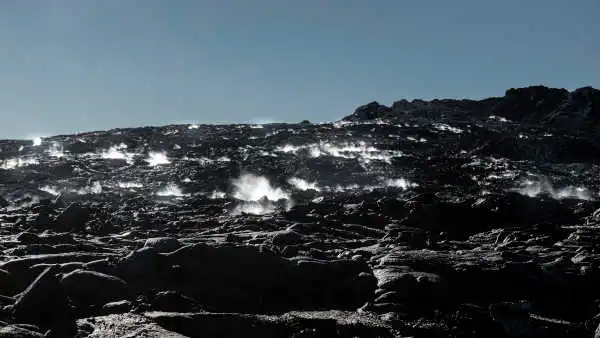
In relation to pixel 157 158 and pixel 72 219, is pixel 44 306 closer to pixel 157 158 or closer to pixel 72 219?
pixel 72 219

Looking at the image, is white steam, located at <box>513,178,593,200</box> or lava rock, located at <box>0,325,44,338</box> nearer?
lava rock, located at <box>0,325,44,338</box>

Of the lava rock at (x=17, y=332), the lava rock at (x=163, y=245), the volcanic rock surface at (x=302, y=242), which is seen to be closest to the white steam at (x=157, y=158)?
the volcanic rock surface at (x=302, y=242)

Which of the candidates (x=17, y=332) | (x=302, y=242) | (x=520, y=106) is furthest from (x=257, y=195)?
(x=520, y=106)

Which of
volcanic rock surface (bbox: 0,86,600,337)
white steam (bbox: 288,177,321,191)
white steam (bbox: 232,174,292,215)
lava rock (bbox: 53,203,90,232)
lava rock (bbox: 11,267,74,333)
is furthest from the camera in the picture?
white steam (bbox: 288,177,321,191)

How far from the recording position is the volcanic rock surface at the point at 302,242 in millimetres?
13828

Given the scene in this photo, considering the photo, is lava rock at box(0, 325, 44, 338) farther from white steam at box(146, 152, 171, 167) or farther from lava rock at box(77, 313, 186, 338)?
white steam at box(146, 152, 171, 167)

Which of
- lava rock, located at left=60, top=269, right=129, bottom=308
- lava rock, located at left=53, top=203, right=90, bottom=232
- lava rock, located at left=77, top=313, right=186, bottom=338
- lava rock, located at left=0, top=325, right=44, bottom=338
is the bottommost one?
lava rock, located at left=77, top=313, right=186, bottom=338

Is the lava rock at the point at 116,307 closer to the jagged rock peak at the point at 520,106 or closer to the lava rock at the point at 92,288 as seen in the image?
the lava rock at the point at 92,288

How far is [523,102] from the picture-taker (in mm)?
76625

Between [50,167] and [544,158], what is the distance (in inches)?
1555

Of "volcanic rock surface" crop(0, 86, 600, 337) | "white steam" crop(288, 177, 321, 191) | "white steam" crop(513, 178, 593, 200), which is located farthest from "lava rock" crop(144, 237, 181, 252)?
"white steam" crop(513, 178, 593, 200)

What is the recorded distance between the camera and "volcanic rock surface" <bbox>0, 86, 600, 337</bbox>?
13828mm

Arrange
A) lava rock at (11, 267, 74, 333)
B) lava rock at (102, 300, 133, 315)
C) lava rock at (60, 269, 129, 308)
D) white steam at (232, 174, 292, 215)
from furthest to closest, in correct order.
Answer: white steam at (232, 174, 292, 215) < lava rock at (60, 269, 129, 308) < lava rock at (102, 300, 133, 315) < lava rock at (11, 267, 74, 333)

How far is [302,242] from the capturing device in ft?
67.7
